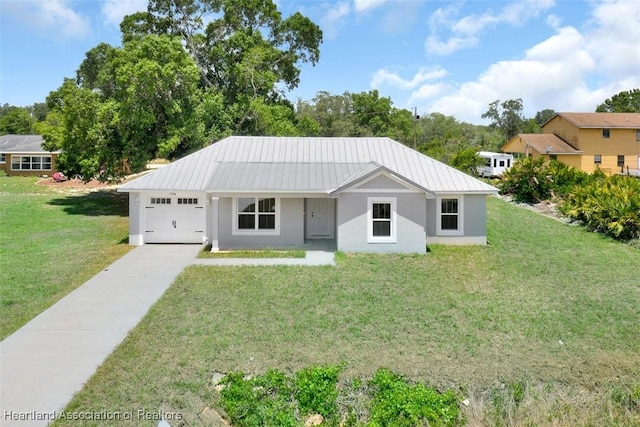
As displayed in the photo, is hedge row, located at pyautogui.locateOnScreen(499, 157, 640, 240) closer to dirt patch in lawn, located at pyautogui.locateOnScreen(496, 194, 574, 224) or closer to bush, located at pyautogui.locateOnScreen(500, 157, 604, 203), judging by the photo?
bush, located at pyautogui.locateOnScreen(500, 157, 604, 203)

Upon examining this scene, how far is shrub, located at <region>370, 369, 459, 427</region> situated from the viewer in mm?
6082

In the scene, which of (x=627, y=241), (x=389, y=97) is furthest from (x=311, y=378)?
(x=389, y=97)

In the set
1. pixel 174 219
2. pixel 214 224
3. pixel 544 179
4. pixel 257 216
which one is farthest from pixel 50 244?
pixel 544 179

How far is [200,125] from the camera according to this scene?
85.5ft

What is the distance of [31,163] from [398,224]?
1643 inches

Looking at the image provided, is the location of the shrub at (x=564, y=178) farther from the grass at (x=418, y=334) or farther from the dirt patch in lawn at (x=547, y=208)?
the grass at (x=418, y=334)

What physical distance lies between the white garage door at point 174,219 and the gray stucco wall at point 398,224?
18.9 feet

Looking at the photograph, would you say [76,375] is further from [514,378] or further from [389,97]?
[389,97]

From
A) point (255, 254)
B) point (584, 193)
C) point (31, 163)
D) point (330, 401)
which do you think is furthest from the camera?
point (31, 163)

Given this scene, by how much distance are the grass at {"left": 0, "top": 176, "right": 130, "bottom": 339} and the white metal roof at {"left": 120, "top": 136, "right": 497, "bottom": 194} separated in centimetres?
314

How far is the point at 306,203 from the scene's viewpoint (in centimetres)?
1847

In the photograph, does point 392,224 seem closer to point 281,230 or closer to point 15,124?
point 281,230

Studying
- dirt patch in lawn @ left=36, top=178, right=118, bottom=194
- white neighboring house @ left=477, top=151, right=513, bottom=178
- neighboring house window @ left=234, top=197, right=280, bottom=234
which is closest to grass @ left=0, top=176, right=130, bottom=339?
dirt patch in lawn @ left=36, top=178, right=118, bottom=194

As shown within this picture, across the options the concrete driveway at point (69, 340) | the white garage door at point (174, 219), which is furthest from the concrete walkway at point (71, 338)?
the white garage door at point (174, 219)
